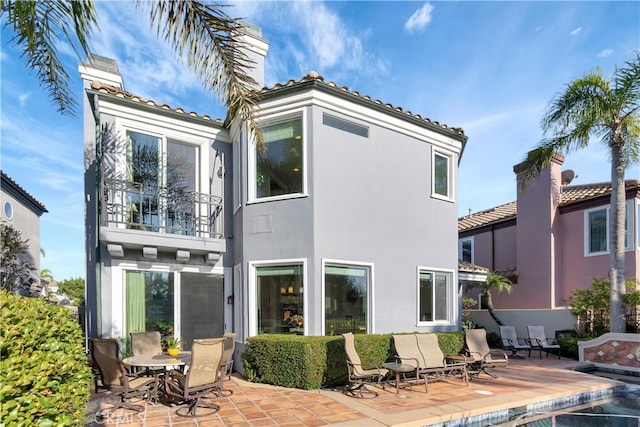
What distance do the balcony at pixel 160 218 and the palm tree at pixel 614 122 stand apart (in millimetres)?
12876

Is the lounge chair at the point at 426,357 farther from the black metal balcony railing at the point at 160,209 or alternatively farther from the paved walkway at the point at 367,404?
the black metal balcony railing at the point at 160,209

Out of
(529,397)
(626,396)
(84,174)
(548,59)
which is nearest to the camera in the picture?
(529,397)

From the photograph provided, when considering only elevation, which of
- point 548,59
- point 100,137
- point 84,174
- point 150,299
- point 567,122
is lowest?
point 150,299

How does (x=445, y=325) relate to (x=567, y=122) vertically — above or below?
below

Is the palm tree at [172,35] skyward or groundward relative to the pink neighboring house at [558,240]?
skyward

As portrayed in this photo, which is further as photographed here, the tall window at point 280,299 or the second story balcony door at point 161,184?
the second story balcony door at point 161,184

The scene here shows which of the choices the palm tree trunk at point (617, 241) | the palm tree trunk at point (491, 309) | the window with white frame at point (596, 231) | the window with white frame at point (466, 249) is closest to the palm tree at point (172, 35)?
the palm tree trunk at point (617, 241)

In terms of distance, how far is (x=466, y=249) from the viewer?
25172 mm

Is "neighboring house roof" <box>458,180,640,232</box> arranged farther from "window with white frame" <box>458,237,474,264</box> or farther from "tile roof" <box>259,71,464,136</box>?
"tile roof" <box>259,71,464,136</box>

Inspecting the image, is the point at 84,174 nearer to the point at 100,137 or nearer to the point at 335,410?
the point at 100,137

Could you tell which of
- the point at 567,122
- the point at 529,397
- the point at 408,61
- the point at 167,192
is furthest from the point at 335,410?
the point at 567,122

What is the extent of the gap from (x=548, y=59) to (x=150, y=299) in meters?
15.5

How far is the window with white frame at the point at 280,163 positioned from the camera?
10.8m

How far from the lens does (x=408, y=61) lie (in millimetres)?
14672
